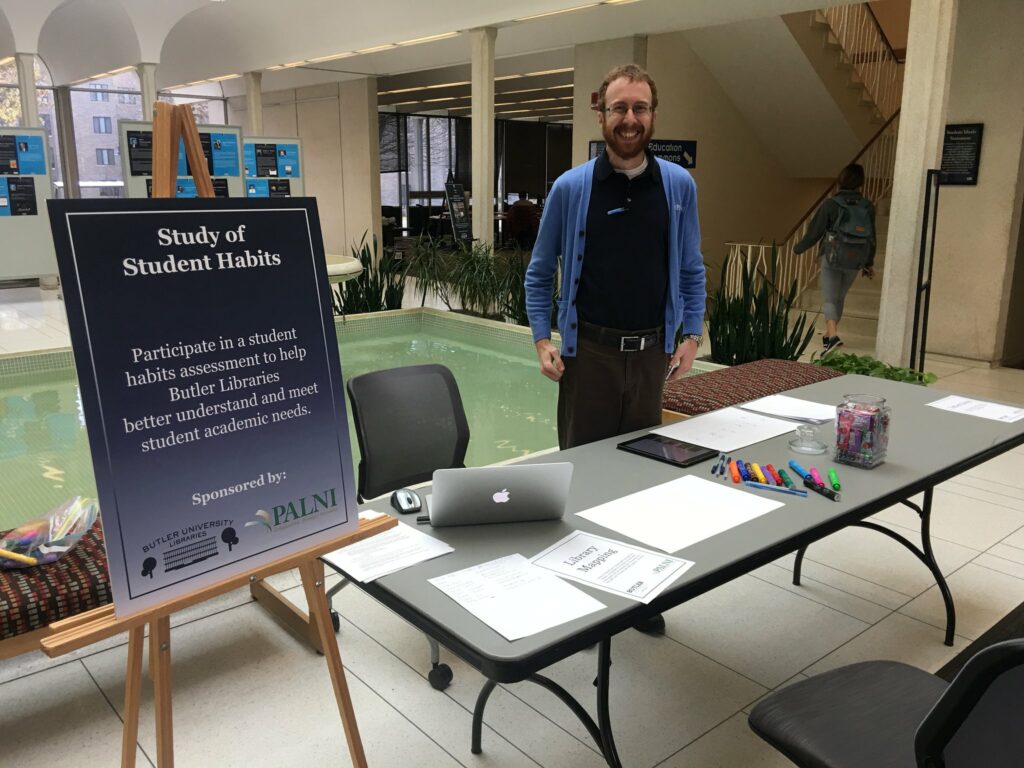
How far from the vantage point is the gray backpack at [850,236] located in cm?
669

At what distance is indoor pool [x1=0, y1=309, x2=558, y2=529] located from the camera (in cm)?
421

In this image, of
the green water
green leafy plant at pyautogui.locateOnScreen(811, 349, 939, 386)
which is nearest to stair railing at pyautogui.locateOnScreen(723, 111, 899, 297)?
the green water

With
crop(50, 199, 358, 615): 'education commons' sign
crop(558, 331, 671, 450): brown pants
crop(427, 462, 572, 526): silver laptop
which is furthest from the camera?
crop(558, 331, 671, 450): brown pants

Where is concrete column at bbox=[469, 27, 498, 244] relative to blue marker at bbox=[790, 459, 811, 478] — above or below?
above

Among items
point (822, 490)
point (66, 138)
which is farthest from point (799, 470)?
point (66, 138)

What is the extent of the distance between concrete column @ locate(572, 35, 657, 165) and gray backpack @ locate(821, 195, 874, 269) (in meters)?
3.15

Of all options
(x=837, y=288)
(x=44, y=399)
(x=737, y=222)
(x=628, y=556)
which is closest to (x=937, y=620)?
(x=628, y=556)

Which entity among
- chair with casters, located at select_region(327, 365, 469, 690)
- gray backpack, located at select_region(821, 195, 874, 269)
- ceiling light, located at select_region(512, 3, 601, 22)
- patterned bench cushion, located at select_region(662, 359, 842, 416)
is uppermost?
ceiling light, located at select_region(512, 3, 601, 22)

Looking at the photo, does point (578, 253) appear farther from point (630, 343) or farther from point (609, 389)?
point (609, 389)

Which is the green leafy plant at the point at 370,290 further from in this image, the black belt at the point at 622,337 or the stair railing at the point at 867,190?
the black belt at the point at 622,337

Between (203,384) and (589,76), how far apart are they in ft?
28.8

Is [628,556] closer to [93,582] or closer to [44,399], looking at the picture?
[93,582]

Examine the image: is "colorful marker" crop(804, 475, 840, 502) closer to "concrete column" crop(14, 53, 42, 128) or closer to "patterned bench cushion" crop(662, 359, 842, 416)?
"patterned bench cushion" crop(662, 359, 842, 416)

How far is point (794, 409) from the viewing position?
107 inches
